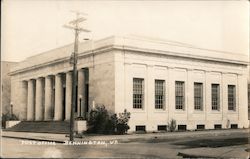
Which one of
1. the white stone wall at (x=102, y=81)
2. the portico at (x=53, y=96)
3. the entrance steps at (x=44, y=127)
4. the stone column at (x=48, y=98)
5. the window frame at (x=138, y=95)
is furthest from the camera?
the stone column at (x=48, y=98)

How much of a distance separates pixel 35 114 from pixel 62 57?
1031 cm

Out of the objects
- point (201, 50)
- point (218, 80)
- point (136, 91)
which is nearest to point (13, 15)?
point (136, 91)

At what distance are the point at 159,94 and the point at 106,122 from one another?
6.00 m

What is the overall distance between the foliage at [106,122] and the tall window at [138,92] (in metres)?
1.91

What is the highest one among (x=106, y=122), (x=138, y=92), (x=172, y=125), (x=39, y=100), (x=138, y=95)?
(x=138, y=92)

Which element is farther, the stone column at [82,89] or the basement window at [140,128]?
the stone column at [82,89]

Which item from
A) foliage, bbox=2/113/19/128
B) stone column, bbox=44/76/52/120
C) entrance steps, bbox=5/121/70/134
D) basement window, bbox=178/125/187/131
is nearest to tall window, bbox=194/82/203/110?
basement window, bbox=178/125/187/131

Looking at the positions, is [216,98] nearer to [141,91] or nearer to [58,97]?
[141,91]

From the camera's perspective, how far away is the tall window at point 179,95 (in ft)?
120

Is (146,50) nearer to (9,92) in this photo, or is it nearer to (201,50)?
(201,50)

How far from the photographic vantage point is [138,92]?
34.6 metres

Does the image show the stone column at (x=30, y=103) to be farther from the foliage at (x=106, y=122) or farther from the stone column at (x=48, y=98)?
the foliage at (x=106, y=122)

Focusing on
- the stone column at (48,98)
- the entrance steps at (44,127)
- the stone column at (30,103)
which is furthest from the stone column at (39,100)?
the entrance steps at (44,127)

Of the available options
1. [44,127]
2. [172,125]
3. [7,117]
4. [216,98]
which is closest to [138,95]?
[172,125]
